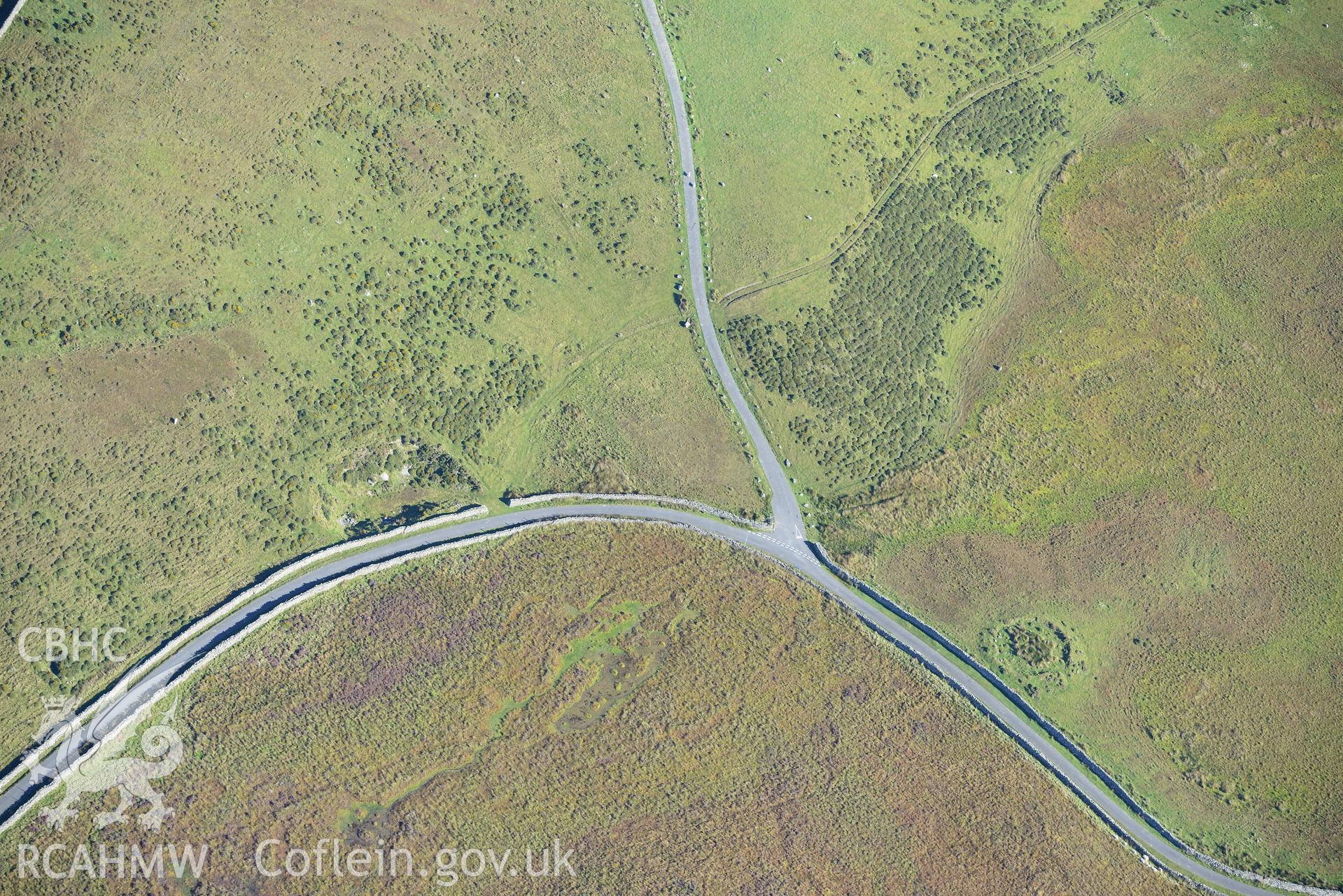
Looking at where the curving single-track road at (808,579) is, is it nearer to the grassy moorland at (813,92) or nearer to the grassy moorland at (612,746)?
the grassy moorland at (612,746)

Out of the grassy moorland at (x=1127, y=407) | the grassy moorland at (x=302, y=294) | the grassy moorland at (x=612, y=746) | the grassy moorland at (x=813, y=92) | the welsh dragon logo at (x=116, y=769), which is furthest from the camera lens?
the grassy moorland at (x=813, y=92)

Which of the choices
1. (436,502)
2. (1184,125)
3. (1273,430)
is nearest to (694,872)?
(436,502)

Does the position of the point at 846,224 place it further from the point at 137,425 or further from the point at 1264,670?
the point at 137,425

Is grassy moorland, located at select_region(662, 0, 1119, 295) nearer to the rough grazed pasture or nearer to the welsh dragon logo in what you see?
the rough grazed pasture

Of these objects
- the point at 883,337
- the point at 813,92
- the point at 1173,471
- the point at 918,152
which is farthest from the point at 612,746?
the point at 813,92

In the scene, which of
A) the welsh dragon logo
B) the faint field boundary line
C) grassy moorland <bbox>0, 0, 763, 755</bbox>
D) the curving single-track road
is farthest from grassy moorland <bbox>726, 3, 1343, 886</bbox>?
the welsh dragon logo

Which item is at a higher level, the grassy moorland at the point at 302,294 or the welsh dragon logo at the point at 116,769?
the grassy moorland at the point at 302,294

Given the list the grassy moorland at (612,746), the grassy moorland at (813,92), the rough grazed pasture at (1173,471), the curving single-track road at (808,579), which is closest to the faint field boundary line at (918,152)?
the grassy moorland at (813,92)
